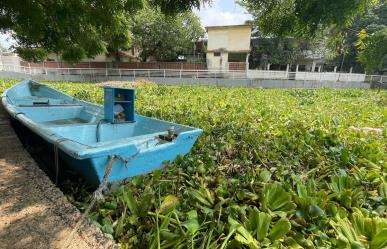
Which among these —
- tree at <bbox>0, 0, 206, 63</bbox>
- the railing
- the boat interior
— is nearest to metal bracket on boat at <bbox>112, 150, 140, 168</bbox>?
the boat interior

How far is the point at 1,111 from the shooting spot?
5.11 metres

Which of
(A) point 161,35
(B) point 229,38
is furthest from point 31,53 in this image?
(B) point 229,38

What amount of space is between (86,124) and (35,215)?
1717mm

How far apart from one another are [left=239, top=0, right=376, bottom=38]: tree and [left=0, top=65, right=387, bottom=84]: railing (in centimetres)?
1356

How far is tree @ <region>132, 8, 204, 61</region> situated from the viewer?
21.6 m

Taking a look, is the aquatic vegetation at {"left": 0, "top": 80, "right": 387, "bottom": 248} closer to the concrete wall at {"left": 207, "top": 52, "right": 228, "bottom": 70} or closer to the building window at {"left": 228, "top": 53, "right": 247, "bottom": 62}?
the concrete wall at {"left": 207, "top": 52, "right": 228, "bottom": 70}

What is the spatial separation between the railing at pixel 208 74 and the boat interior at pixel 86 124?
42.6 feet

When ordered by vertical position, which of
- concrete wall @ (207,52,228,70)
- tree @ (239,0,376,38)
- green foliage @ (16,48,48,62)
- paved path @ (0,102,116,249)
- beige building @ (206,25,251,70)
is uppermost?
beige building @ (206,25,251,70)

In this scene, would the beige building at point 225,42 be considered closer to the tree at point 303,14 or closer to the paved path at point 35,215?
the tree at point 303,14

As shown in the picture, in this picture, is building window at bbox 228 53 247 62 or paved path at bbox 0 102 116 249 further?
building window at bbox 228 53 247 62

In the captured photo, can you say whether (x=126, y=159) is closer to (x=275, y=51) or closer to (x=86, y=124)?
(x=86, y=124)

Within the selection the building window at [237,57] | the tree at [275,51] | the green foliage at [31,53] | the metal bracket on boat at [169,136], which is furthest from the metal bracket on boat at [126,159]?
the tree at [275,51]

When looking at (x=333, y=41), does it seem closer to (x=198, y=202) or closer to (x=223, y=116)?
(x=223, y=116)

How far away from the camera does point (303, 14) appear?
Result: 9.45ft
